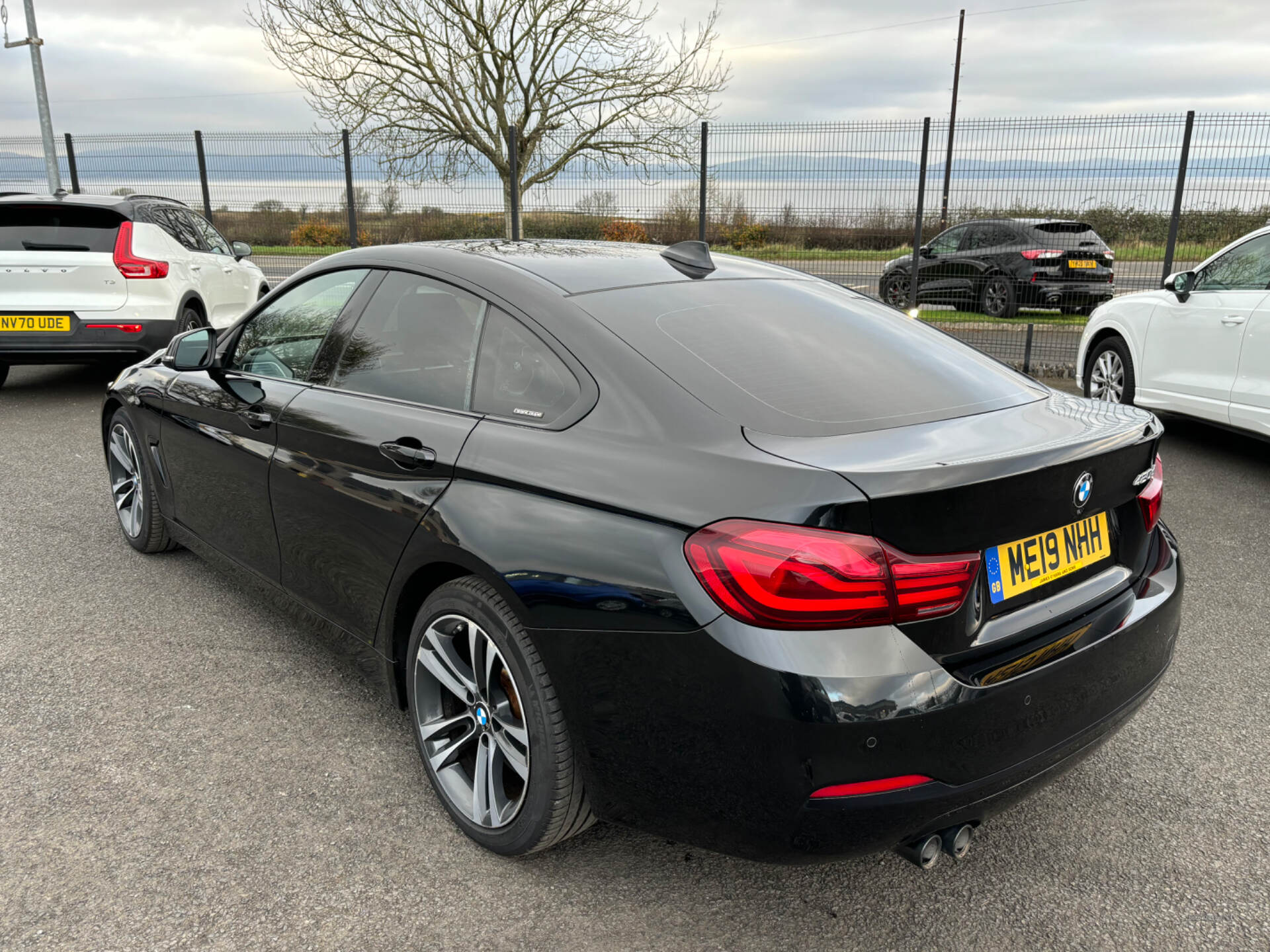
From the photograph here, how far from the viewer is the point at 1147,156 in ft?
35.1

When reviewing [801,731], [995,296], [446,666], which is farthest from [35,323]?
[995,296]

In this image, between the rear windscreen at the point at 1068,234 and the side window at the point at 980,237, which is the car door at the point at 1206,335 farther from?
the side window at the point at 980,237

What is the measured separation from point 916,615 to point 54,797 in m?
2.33

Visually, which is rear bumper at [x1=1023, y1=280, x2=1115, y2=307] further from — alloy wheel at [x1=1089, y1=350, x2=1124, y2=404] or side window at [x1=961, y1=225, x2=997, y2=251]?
alloy wheel at [x1=1089, y1=350, x2=1124, y2=404]

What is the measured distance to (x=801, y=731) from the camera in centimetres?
176

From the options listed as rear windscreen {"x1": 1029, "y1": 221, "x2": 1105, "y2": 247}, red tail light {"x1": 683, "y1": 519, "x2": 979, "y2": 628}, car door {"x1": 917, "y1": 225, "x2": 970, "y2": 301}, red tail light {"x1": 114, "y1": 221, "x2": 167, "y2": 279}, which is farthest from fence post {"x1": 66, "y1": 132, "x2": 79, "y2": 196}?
red tail light {"x1": 683, "y1": 519, "x2": 979, "y2": 628}

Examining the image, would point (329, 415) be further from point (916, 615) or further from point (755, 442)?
point (916, 615)

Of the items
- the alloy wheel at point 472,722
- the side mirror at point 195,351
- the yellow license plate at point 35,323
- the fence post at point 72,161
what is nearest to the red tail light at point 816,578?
the alloy wheel at point 472,722

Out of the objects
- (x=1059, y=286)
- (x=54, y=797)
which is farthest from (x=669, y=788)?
(x=1059, y=286)

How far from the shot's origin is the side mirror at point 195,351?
3637 millimetres

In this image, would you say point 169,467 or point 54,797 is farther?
point 169,467

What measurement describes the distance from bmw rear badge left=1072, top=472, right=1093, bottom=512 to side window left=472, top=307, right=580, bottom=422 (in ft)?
3.70

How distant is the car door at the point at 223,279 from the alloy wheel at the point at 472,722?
22.7 feet

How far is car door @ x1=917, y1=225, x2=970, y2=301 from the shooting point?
11891 millimetres
